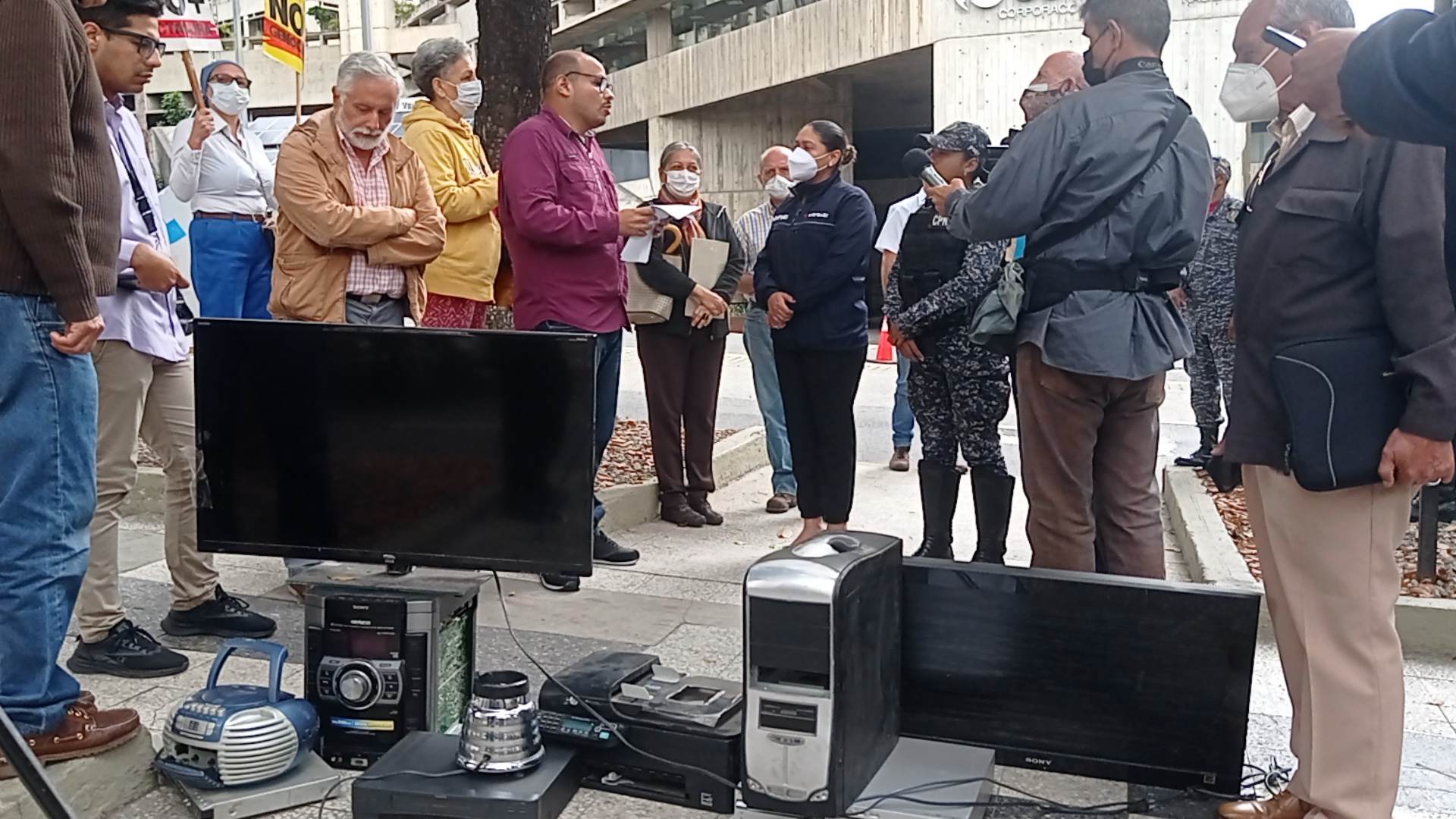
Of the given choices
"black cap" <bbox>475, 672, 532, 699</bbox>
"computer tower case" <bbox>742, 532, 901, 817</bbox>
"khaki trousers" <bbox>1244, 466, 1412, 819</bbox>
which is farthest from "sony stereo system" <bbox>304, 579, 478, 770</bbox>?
"khaki trousers" <bbox>1244, 466, 1412, 819</bbox>

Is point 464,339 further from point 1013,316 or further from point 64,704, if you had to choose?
point 1013,316

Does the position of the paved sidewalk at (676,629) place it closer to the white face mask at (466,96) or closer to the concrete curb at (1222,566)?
the concrete curb at (1222,566)

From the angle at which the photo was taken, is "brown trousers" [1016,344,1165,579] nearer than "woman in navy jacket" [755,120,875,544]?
Yes

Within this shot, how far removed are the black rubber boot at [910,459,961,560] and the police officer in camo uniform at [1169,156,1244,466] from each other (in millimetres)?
2821

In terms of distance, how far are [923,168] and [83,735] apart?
3.69 metres

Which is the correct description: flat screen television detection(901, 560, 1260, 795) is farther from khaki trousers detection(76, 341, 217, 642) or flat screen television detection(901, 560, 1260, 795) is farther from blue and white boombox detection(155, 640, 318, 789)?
khaki trousers detection(76, 341, 217, 642)

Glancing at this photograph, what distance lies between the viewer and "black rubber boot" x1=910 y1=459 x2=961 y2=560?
5.49 meters

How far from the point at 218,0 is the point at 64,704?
140 ft

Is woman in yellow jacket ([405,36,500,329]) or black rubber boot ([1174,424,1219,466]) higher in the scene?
woman in yellow jacket ([405,36,500,329])

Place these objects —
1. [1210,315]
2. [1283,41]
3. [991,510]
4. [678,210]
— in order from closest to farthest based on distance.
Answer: [1283,41], [991,510], [678,210], [1210,315]

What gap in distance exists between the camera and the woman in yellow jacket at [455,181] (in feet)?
17.9

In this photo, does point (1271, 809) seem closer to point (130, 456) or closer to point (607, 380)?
point (607, 380)

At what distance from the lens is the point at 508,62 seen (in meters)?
7.44

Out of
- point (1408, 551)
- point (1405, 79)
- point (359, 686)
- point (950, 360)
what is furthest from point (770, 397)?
point (1405, 79)
